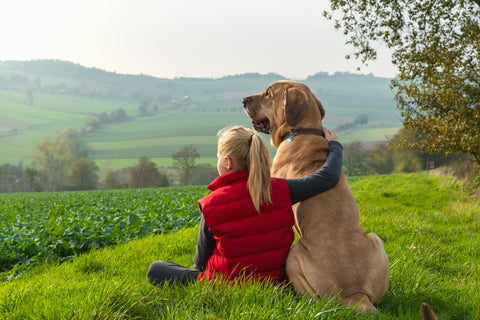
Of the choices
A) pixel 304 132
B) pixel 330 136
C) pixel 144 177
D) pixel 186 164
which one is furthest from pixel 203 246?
pixel 186 164

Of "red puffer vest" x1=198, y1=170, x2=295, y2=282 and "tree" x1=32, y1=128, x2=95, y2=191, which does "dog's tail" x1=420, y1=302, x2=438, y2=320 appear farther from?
"tree" x1=32, y1=128, x2=95, y2=191

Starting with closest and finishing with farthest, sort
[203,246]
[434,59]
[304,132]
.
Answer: [203,246] → [304,132] → [434,59]

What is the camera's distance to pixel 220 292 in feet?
9.83

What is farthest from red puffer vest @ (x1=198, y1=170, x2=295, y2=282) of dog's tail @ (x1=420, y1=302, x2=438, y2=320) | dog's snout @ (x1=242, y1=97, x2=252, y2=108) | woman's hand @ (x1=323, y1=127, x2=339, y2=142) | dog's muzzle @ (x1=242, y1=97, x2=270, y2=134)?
dog's snout @ (x1=242, y1=97, x2=252, y2=108)

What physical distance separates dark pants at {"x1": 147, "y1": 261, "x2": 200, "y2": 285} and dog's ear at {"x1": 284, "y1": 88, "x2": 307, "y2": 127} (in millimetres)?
1765

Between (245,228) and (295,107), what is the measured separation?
61.3 inches

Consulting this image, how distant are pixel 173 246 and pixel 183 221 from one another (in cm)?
354

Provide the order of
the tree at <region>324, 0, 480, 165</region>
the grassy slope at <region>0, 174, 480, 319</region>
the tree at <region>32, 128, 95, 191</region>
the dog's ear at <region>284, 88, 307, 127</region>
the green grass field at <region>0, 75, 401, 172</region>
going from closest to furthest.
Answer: the grassy slope at <region>0, 174, 480, 319</region>, the dog's ear at <region>284, 88, 307, 127</region>, the tree at <region>324, 0, 480, 165</region>, the tree at <region>32, 128, 95, 191</region>, the green grass field at <region>0, 75, 401, 172</region>

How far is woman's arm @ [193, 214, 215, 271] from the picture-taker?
131 inches

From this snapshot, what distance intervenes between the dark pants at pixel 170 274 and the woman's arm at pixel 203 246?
82 mm

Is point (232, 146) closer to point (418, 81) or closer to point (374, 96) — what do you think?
point (418, 81)

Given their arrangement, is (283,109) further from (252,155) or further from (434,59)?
(434,59)

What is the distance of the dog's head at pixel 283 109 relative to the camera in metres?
4.06

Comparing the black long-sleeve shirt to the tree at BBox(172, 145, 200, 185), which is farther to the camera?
the tree at BBox(172, 145, 200, 185)
